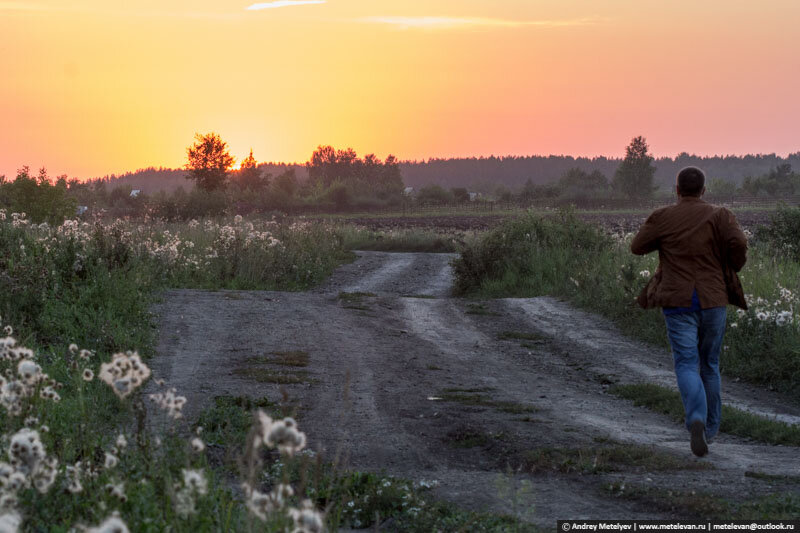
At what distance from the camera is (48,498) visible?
4066mm

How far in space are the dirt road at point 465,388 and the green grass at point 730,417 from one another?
19 centimetres

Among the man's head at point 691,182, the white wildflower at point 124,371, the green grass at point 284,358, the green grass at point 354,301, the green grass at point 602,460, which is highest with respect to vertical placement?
the man's head at point 691,182

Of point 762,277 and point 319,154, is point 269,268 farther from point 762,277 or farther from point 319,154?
point 319,154

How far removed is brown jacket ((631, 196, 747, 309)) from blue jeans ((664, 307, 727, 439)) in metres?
0.15

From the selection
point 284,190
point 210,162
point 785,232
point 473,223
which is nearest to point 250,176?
point 284,190

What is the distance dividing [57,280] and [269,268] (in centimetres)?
956

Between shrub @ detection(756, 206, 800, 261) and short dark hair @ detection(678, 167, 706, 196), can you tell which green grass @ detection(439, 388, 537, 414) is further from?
shrub @ detection(756, 206, 800, 261)

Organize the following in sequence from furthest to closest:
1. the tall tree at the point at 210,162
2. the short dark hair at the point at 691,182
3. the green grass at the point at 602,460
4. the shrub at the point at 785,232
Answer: the tall tree at the point at 210,162 → the shrub at the point at 785,232 → the short dark hair at the point at 691,182 → the green grass at the point at 602,460

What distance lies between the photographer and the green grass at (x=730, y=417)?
25.5ft

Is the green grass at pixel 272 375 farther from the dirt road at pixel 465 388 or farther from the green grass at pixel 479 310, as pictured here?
the green grass at pixel 479 310

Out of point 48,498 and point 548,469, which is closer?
point 48,498

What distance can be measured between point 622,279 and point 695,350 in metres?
10.0

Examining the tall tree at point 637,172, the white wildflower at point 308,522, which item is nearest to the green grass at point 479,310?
the white wildflower at point 308,522

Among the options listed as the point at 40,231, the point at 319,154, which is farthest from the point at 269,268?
the point at 319,154
